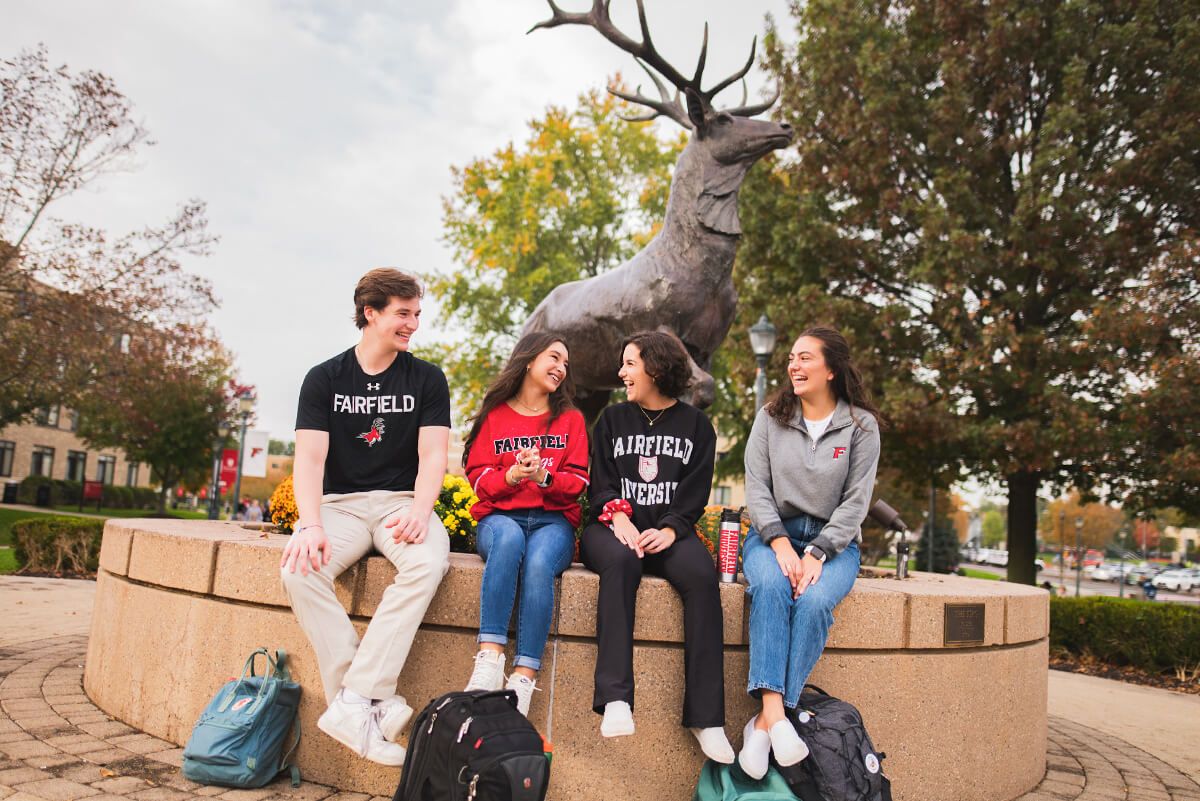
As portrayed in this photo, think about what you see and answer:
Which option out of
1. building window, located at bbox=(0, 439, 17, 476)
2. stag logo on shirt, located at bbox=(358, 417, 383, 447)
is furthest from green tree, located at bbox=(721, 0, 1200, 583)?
building window, located at bbox=(0, 439, 17, 476)

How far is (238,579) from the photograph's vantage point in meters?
3.99

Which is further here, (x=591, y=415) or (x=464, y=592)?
(x=591, y=415)

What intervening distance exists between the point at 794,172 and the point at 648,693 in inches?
531

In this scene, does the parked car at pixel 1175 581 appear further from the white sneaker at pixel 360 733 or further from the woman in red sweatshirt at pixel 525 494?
the white sneaker at pixel 360 733

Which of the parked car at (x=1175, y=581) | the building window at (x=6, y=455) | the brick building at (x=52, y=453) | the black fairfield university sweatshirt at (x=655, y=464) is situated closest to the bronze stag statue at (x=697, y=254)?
the black fairfield university sweatshirt at (x=655, y=464)

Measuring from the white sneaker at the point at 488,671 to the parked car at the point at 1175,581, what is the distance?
4965 cm

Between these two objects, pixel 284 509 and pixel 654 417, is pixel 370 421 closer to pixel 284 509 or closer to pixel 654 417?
pixel 654 417

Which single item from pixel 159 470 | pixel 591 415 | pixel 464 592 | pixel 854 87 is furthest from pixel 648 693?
pixel 159 470

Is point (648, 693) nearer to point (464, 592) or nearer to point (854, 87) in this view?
point (464, 592)

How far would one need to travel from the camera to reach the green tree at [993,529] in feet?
313

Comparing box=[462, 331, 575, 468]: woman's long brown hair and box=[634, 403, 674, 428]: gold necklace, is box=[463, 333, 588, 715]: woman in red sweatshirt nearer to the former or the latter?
box=[462, 331, 575, 468]: woman's long brown hair

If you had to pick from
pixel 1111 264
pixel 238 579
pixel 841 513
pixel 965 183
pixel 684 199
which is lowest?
pixel 238 579

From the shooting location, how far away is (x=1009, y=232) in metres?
12.7

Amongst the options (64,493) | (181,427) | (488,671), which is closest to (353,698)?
(488,671)
